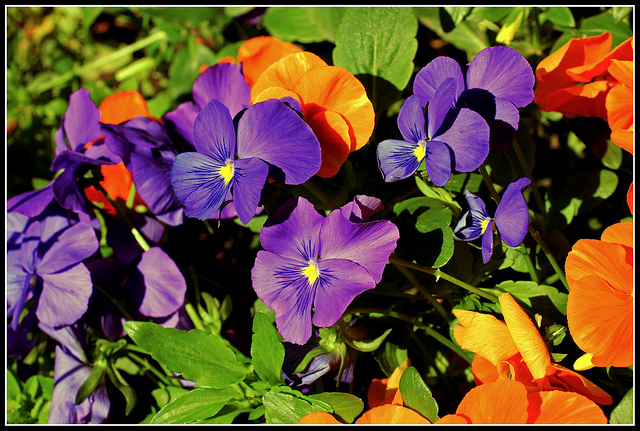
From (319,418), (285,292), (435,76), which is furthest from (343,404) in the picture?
(435,76)

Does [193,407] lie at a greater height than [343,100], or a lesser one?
lesser

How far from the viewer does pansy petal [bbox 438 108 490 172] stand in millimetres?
521

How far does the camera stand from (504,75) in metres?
0.58

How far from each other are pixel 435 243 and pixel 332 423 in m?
0.24

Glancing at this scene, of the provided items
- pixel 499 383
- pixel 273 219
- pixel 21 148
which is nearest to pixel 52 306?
pixel 273 219

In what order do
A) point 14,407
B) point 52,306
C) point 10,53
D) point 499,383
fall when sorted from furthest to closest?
point 10,53
point 14,407
point 52,306
point 499,383

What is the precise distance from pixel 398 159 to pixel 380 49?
0.27 meters

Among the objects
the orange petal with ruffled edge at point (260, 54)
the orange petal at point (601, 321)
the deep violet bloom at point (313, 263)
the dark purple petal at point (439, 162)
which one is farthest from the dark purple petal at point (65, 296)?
the orange petal at point (601, 321)

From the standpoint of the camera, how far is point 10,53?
1609 mm

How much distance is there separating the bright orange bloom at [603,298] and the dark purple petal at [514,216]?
0.09m

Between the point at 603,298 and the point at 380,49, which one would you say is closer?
the point at 603,298

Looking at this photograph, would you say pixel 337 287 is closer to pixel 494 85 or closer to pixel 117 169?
pixel 494 85

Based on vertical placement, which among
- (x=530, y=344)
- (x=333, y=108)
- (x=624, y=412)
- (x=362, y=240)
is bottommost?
(x=624, y=412)

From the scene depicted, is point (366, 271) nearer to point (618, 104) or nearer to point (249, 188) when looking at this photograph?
point (249, 188)
